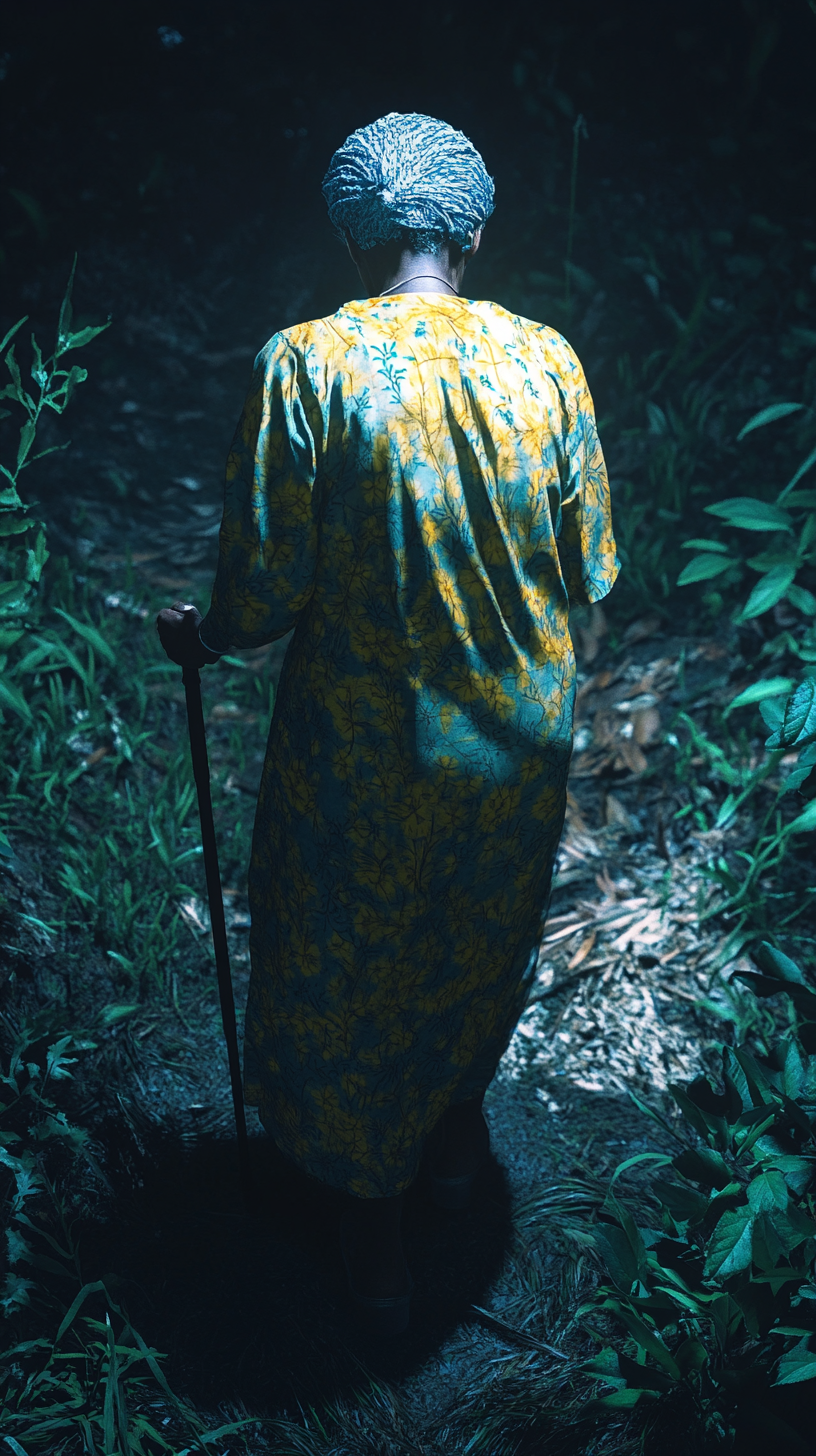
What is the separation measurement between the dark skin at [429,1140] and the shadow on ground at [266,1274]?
0.10m

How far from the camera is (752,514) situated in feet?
7.93

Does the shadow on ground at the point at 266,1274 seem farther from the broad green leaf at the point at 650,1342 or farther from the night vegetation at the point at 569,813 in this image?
the broad green leaf at the point at 650,1342

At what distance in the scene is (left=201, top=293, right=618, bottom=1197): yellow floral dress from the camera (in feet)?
4.24

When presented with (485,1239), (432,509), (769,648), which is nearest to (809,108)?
(769,648)

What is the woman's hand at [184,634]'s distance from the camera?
1.51 meters

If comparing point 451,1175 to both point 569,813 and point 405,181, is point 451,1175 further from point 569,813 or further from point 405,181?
point 405,181

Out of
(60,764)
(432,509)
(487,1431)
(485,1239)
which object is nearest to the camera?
(432,509)

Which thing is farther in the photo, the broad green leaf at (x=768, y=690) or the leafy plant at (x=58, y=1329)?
the broad green leaf at (x=768, y=690)

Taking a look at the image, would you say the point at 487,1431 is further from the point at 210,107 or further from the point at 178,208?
the point at 210,107

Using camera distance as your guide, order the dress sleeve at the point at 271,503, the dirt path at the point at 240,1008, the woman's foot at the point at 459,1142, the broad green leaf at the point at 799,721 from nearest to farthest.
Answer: the dress sleeve at the point at 271,503
the broad green leaf at the point at 799,721
the dirt path at the point at 240,1008
the woman's foot at the point at 459,1142

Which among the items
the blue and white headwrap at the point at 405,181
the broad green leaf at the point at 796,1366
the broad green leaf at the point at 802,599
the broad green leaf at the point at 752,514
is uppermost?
the blue and white headwrap at the point at 405,181

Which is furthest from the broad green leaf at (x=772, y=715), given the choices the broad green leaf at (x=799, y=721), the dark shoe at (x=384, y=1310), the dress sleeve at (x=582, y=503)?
the dark shoe at (x=384, y=1310)

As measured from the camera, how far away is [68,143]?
3.42 m

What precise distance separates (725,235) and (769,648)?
1.58 metres
